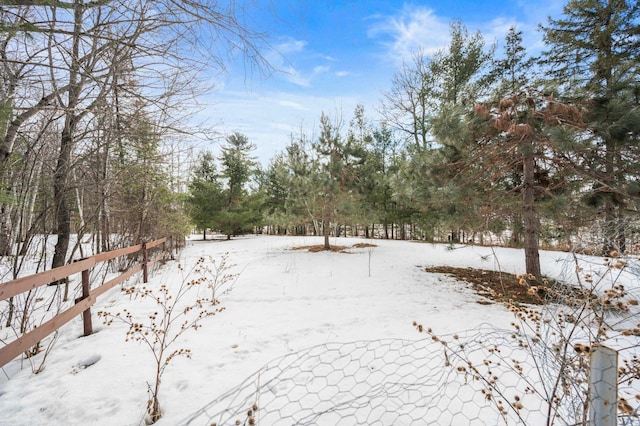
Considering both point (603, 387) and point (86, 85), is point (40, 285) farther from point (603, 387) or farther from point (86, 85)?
point (603, 387)

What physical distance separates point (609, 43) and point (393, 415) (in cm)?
1259

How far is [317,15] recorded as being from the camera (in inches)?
65.1

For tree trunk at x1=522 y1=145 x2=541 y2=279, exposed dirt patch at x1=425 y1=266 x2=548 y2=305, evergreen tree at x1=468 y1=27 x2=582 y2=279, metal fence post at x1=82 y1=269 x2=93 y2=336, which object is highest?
evergreen tree at x1=468 y1=27 x2=582 y2=279

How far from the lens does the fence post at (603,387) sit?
0.95 metres

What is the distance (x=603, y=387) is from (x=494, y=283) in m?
5.14

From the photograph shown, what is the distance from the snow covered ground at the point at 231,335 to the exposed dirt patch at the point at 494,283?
0.28 metres

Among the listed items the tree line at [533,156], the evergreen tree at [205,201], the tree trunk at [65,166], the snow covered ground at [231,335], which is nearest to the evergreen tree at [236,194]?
the evergreen tree at [205,201]

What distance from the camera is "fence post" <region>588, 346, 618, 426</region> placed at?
0.95 meters

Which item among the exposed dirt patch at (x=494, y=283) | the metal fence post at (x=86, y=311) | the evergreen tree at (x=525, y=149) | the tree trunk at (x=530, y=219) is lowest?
the exposed dirt patch at (x=494, y=283)

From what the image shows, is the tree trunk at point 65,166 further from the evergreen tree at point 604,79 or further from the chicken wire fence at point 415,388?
the evergreen tree at point 604,79

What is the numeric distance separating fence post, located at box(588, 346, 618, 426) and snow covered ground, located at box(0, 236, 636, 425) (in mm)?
729

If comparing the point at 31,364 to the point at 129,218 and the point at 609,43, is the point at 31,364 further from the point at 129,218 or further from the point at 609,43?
the point at 609,43

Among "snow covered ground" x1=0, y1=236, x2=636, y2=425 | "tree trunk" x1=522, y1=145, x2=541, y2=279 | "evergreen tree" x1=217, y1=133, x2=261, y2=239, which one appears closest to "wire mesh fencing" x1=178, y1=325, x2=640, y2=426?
"snow covered ground" x1=0, y1=236, x2=636, y2=425

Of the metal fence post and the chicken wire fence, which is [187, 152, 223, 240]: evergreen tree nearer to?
the metal fence post
